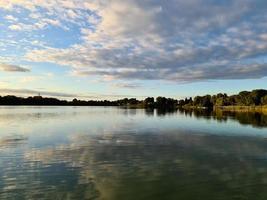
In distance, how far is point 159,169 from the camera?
851 inches

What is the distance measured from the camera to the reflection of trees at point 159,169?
54.1 ft

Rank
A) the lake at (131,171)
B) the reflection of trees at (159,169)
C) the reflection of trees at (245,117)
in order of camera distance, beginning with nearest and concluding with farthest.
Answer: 1. the lake at (131,171)
2. the reflection of trees at (159,169)
3. the reflection of trees at (245,117)

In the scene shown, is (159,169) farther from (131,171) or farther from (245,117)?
(245,117)

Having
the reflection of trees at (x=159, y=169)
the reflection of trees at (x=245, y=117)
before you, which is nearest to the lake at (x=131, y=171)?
the reflection of trees at (x=159, y=169)

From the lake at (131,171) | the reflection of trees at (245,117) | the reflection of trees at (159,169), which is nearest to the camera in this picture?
the lake at (131,171)

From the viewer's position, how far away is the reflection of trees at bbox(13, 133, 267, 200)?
1650 centimetres

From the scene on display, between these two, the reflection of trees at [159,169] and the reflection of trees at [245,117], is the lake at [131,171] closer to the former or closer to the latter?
the reflection of trees at [159,169]

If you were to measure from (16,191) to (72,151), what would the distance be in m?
12.0

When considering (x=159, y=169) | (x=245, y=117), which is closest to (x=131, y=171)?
(x=159, y=169)

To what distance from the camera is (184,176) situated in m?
19.8

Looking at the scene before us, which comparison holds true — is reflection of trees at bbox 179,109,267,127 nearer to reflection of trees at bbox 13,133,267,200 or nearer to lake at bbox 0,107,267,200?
reflection of trees at bbox 13,133,267,200

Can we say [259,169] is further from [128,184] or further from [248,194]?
[128,184]

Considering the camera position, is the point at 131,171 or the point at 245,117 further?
the point at 245,117

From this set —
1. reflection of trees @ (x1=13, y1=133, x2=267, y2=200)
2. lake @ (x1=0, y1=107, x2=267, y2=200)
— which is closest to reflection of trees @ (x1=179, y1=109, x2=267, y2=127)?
reflection of trees @ (x1=13, y1=133, x2=267, y2=200)
